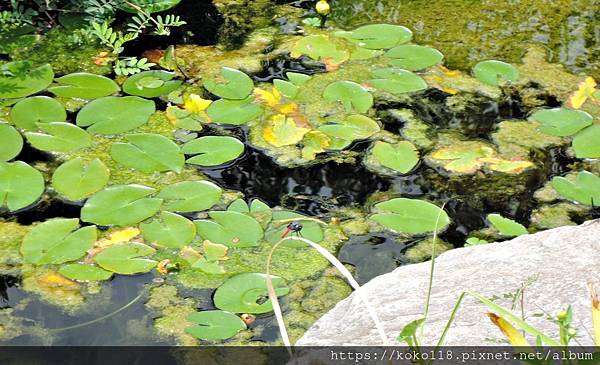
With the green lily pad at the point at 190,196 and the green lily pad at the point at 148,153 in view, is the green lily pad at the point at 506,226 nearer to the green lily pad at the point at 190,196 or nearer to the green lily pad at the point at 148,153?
the green lily pad at the point at 190,196

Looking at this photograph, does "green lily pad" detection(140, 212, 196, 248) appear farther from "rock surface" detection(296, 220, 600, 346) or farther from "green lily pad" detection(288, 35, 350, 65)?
"green lily pad" detection(288, 35, 350, 65)

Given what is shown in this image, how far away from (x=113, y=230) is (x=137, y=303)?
23 centimetres

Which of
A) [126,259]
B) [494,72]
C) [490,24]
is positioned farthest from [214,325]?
[490,24]

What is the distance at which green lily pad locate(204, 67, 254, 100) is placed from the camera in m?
2.33

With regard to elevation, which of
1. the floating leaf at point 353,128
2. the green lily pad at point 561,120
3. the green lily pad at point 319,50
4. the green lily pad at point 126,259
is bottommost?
the green lily pad at point 126,259

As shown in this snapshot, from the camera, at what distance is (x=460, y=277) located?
1.52m

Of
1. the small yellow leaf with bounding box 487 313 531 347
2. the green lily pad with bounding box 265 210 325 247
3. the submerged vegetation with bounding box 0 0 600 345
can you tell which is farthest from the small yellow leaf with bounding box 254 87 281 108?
the small yellow leaf with bounding box 487 313 531 347

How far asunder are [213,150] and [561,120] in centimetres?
101

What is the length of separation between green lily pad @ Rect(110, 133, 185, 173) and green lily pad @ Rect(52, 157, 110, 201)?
7 centimetres

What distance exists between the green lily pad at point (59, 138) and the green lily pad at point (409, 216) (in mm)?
831

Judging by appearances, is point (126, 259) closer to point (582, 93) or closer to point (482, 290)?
point (482, 290)

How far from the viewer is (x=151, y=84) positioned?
2.36 meters

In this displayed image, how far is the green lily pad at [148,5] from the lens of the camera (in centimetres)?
256

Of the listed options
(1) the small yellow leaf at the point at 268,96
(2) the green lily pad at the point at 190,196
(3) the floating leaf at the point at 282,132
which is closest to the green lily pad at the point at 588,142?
(3) the floating leaf at the point at 282,132
